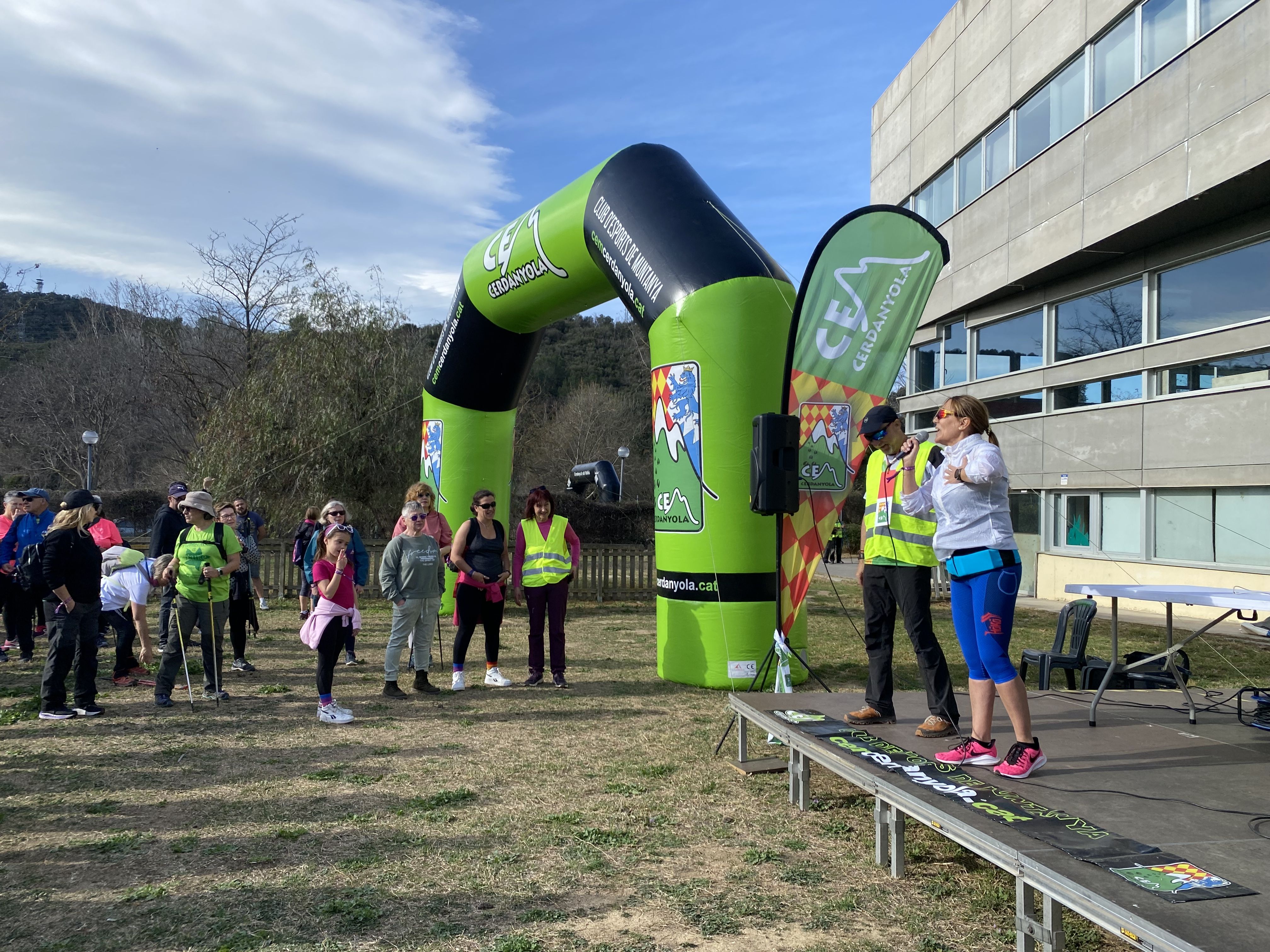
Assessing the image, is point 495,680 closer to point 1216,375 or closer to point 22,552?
point 22,552

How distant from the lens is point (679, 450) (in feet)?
26.6

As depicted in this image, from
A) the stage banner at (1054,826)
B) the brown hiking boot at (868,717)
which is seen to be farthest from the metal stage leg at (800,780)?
the brown hiking boot at (868,717)

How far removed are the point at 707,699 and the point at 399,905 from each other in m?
4.29

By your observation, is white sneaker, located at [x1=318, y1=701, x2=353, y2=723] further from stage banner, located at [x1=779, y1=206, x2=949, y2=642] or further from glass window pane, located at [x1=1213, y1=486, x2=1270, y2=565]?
glass window pane, located at [x1=1213, y1=486, x2=1270, y2=565]

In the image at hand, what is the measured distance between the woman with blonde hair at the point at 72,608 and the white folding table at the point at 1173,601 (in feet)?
22.6

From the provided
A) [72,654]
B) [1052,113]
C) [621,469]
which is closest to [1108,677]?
→ [72,654]

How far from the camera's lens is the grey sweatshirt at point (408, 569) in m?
7.46

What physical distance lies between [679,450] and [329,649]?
348 centimetres

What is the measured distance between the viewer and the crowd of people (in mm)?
6723

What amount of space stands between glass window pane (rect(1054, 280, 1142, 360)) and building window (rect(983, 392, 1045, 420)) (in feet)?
3.42

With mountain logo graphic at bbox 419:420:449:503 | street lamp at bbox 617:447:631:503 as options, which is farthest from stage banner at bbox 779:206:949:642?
street lamp at bbox 617:447:631:503

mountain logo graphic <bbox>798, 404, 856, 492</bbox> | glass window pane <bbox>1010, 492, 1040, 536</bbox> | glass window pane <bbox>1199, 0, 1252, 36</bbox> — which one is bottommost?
glass window pane <bbox>1010, 492, 1040, 536</bbox>

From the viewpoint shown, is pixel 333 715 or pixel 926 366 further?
pixel 926 366

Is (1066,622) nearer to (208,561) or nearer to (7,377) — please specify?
(208,561)
